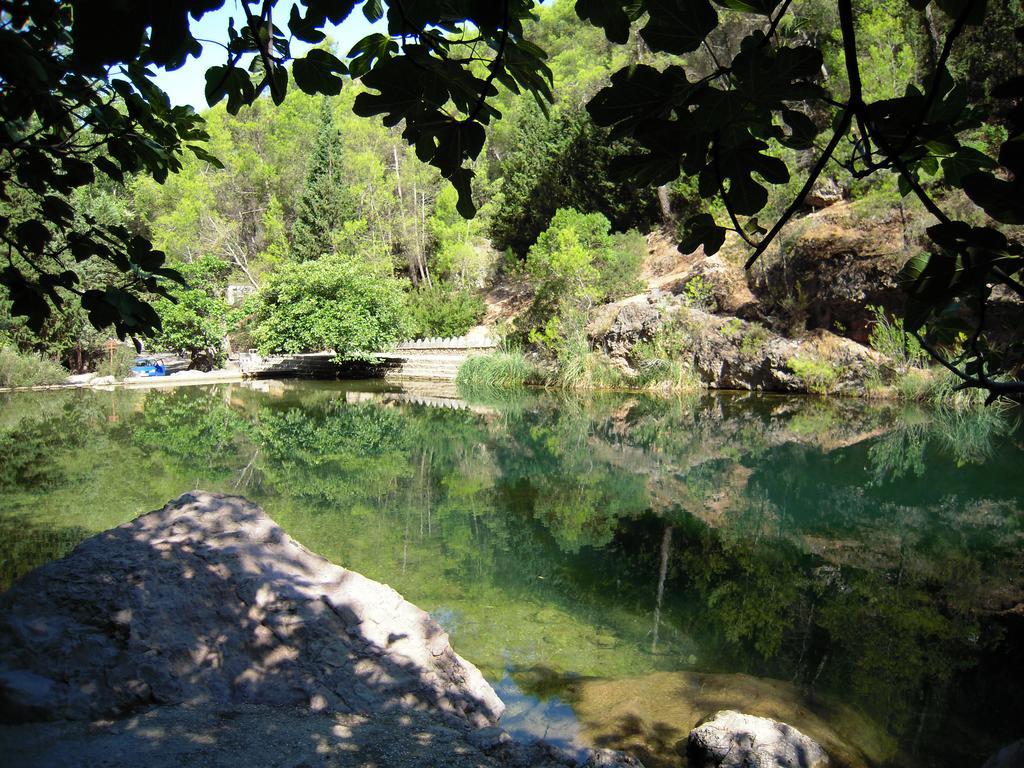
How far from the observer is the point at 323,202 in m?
26.8

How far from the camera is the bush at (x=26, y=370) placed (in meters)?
16.7

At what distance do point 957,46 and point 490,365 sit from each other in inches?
514

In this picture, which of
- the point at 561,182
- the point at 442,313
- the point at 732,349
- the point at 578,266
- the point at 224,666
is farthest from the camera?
the point at 442,313

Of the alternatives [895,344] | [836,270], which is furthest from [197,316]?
[895,344]

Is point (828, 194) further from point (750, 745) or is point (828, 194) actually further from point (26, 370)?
point (26, 370)

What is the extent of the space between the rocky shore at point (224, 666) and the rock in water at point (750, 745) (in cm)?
42

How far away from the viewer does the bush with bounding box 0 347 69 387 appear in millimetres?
16703

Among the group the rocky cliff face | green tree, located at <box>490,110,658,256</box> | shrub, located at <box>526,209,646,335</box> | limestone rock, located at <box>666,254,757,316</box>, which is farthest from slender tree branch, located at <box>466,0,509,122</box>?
green tree, located at <box>490,110,658,256</box>

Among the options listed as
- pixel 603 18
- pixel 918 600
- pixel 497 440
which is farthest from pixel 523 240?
pixel 603 18

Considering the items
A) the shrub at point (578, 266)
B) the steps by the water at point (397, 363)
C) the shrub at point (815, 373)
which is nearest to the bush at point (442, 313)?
the steps by the water at point (397, 363)

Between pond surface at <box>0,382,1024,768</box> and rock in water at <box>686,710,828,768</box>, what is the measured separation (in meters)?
0.19

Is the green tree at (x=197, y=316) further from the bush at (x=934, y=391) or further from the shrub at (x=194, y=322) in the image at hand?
the bush at (x=934, y=391)

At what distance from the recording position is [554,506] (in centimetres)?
693

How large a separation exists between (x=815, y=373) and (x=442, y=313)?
13023 millimetres
